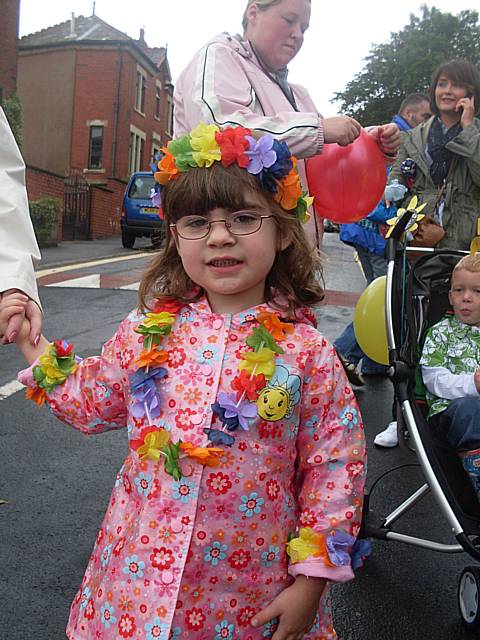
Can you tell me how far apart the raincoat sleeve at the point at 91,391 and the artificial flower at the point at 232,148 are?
21.3 inches

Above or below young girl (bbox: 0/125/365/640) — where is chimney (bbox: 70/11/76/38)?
above

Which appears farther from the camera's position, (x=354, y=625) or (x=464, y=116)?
(x=464, y=116)

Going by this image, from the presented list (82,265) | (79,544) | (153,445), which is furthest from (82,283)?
(153,445)

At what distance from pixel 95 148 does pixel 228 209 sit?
33.4 m

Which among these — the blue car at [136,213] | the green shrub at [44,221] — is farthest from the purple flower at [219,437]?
the green shrub at [44,221]

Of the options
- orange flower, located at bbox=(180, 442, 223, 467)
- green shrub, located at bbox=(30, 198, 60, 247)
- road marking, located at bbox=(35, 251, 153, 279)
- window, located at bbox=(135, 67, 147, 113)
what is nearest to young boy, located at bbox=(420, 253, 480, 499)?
orange flower, located at bbox=(180, 442, 223, 467)

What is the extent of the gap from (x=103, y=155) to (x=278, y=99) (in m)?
31.6

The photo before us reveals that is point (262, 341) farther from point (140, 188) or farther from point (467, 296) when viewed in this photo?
point (140, 188)

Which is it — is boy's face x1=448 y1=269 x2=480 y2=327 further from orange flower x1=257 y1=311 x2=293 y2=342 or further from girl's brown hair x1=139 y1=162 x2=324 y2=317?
orange flower x1=257 y1=311 x2=293 y2=342

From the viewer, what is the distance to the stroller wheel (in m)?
2.46

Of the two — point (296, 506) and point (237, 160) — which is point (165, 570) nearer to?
point (296, 506)

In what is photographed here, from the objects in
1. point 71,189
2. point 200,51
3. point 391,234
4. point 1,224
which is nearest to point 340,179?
point 391,234

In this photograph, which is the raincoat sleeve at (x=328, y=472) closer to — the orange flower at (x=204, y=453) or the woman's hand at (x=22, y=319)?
the orange flower at (x=204, y=453)

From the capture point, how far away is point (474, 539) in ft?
7.54
